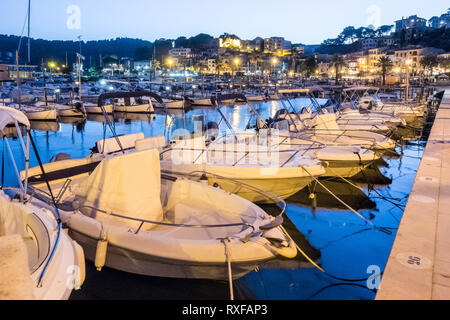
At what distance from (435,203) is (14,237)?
5.99 m

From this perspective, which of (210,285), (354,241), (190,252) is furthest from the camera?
(354,241)

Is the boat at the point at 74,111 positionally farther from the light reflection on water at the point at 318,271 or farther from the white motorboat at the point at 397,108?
the light reflection on water at the point at 318,271

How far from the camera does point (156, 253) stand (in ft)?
15.3

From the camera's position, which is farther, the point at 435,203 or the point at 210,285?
the point at 435,203

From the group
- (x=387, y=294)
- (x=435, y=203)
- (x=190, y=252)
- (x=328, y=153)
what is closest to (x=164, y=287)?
(x=190, y=252)

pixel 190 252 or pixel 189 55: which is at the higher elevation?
pixel 189 55

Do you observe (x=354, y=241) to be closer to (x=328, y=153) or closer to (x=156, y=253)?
(x=328, y=153)

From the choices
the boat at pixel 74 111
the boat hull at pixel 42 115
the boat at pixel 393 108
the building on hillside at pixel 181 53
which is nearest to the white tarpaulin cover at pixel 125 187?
the boat at pixel 393 108

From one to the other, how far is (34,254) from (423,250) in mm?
4568

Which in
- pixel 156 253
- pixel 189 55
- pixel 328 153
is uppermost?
pixel 189 55

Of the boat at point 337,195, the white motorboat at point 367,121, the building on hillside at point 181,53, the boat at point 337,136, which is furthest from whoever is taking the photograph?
the building on hillside at point 181,53

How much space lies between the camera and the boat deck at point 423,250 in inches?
137

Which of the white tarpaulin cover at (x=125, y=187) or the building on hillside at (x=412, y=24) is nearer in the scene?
the white tarpaulin cover at (x=125, y=187)

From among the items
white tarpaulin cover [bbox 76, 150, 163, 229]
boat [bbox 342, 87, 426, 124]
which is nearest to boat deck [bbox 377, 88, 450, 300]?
white tarpaulin cover [bbox 76, 150, 163, 229]
